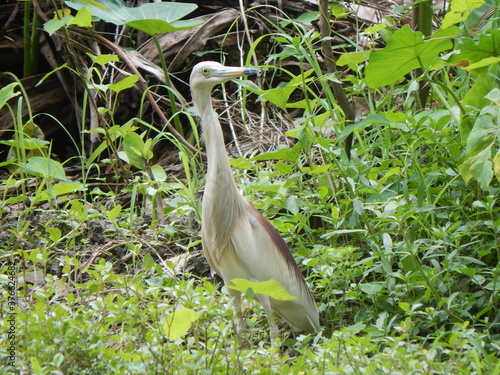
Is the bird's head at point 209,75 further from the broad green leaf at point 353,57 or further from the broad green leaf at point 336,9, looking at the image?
the broad green leaf at point 336,9

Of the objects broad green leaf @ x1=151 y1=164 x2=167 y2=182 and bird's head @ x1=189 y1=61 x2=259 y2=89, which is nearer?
bird's head @ x1=189 y1=61 x2=259 y2=89

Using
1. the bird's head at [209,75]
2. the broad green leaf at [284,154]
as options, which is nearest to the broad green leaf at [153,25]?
the bird's head at [209,75]

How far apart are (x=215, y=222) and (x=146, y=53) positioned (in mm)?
2318

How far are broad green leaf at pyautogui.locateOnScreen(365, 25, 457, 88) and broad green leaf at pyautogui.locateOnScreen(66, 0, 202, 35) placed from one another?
1.34 metres

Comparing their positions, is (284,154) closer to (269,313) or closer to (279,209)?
(279,209)

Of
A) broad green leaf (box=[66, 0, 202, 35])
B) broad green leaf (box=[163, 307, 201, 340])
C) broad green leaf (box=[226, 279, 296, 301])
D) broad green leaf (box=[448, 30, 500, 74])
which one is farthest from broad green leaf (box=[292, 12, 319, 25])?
broad green leaf (box=[163, 307, 201, 340])

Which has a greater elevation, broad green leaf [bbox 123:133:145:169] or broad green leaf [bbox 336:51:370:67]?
broad green leaf [bbox 336:51:370:67]

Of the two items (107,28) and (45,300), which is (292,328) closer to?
(45,300)

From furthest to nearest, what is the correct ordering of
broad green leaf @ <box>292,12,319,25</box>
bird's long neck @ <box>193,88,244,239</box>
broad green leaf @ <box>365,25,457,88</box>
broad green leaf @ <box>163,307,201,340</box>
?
broad green leaf @ <box>292,12,319,25</box> → bird's long neck @ <box>193,88,244,239</box> → broad green leaf @ <box>365,25,457,88</box> → broad green leaf @ <box>163,307,201,340</box>

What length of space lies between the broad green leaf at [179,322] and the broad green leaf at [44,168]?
213cm

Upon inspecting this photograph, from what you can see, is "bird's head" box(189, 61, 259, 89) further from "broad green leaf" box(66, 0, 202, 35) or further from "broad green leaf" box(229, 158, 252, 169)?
"broad green leaf" box(66, 0, 202, 35)

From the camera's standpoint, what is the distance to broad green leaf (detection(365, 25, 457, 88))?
2.95 m

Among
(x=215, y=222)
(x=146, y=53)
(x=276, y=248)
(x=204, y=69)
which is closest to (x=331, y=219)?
(x=276, y=248)

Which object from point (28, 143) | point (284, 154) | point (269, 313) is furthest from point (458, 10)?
point (28, 143)
